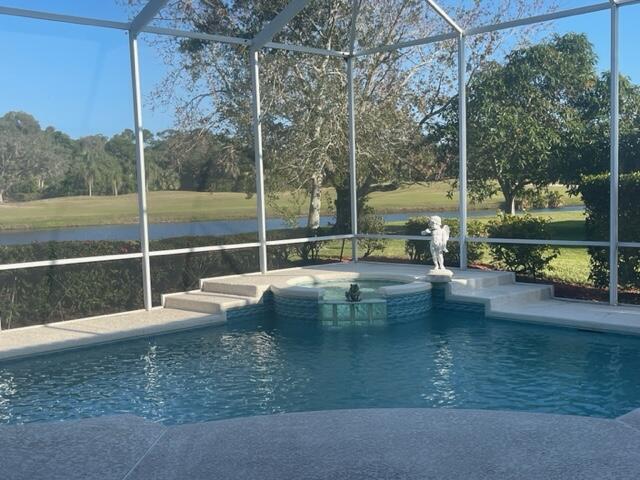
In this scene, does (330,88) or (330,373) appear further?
(330,88)

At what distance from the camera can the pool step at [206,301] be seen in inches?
404

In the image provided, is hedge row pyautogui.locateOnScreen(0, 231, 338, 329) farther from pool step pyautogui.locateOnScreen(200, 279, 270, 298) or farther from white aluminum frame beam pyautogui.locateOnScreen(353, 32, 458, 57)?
white aluminum frame beam pyautogui.locateOnScreen(353, 32, 458, 57)

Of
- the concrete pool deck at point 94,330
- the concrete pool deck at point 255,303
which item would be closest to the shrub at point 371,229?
the concrete pool deck at point 255,303

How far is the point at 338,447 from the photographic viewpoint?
4.55 meters

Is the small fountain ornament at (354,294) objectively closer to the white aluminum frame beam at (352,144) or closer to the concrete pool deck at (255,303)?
the concrete pool deck at (255,303)

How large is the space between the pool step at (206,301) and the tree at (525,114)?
4.87 metres

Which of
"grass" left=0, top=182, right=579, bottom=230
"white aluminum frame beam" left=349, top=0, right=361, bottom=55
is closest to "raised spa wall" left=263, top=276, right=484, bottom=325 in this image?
A: "grass" left=0, top=182, right=579, bottom=230

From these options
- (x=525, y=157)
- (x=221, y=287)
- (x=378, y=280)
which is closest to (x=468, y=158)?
(x=525, y=157)

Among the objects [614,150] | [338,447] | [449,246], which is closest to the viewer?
[338,447]

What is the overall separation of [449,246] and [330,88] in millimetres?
4134

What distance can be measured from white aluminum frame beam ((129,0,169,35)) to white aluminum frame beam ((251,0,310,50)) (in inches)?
84.9

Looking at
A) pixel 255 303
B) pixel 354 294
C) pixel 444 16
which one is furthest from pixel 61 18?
pixel 444 16

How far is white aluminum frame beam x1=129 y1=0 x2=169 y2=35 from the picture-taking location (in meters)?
9.42

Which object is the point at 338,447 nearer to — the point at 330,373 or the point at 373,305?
the point at 330,373
